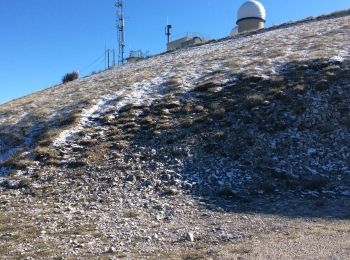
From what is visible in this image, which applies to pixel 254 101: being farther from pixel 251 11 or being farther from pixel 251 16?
pixel 251 11

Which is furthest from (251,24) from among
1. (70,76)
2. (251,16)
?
(70,76)

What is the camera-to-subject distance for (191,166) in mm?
11609

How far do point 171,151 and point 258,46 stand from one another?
574 inches

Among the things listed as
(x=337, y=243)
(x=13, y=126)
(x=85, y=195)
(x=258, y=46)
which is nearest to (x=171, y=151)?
(x=85, y=195)

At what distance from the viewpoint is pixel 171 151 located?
40.9 ft

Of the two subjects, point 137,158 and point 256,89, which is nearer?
point 137,158

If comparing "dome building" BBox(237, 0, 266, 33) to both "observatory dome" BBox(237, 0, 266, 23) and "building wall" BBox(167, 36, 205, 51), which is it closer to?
"observatory dome" BBox(237, 0, 266, 23)

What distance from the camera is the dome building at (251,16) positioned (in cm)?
4572

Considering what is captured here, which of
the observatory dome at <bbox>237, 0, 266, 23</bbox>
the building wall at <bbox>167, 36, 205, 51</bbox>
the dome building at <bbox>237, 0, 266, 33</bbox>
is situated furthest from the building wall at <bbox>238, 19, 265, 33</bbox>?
the building wall at <bbox>167, 36, 205, 51</bbox>

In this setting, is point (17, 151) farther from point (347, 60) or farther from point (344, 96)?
point (347, 60)

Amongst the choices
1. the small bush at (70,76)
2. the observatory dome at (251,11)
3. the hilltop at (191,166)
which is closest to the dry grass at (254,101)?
the hilltop at (191,166)

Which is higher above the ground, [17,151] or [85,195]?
[17,151]

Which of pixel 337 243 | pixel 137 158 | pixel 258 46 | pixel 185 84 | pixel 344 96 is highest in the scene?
pixel 258 46

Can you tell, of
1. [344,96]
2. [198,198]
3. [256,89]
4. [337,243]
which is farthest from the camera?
[256,89]
